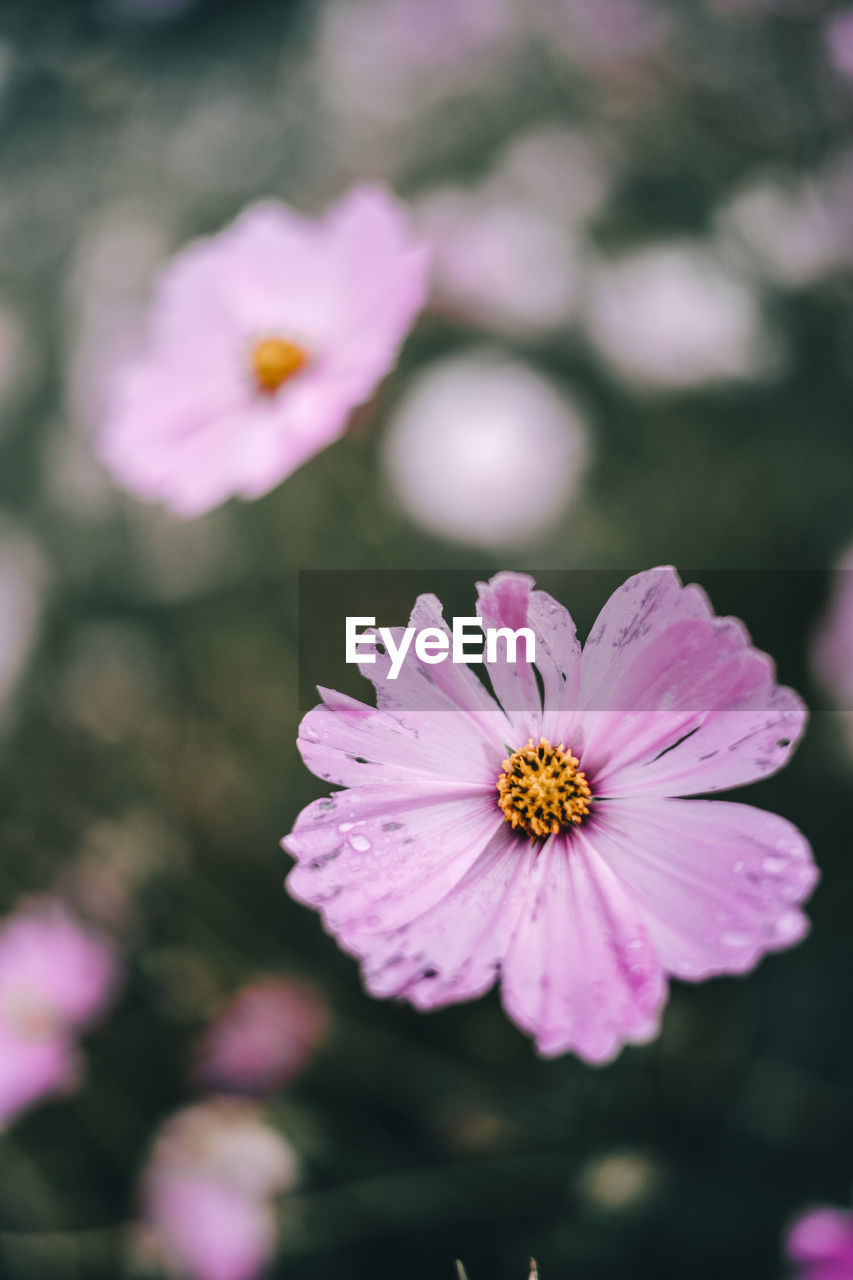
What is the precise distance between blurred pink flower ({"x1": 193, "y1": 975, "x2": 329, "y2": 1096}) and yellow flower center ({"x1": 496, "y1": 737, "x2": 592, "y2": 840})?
9.9 inches

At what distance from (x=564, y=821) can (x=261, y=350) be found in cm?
19

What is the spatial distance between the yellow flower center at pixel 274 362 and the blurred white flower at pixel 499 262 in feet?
0.61

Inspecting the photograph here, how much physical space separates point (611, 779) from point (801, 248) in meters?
0.33

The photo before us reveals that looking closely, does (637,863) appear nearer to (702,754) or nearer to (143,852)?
(702,754)

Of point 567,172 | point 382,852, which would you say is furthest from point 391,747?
point 567,172

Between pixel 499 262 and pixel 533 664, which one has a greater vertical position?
pixel 499 262

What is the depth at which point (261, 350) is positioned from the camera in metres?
0.27

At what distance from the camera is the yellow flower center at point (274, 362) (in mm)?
264

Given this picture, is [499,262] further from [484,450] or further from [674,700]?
[674,700]

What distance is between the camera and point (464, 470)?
16.7 inches

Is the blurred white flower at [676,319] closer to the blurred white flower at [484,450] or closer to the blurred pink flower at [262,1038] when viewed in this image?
the blurred white flower at [484,450]

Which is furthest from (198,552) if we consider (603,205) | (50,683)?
(603,205)

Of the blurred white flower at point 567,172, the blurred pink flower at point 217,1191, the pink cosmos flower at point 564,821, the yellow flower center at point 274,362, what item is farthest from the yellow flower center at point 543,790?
the blurred white flower at point 567,172

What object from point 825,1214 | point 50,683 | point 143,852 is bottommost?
point 825,1214
